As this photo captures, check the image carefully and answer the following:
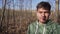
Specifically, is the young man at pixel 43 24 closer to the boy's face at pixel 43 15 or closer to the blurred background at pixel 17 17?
the boy's face at pixel 43 15

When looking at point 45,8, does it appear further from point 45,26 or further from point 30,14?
point 30,14

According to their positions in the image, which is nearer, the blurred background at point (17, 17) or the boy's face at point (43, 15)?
the boy's face at point (43, 15)

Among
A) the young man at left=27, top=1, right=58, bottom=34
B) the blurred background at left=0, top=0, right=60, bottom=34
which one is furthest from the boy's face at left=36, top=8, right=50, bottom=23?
the blurred background at left=0, top=0, right=60, bottom=34

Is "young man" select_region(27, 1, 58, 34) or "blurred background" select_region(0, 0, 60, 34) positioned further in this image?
"blurred background" select_region(0, 0, 60, 34)

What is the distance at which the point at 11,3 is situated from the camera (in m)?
5.30

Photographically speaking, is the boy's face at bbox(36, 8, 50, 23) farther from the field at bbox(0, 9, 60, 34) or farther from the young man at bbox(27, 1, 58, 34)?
the field at bbox(0, 9, 60, 34)

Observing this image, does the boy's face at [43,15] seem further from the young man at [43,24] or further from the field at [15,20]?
the field at [15,20]

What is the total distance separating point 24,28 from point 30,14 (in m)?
0.41

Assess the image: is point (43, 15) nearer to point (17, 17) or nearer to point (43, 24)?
point (43, 24)

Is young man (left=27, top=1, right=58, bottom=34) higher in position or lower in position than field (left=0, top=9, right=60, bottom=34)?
higher

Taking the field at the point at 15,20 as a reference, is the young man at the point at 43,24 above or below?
above

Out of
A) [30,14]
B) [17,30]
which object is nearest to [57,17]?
[30,14]

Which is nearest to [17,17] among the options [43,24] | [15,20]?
[15,20]

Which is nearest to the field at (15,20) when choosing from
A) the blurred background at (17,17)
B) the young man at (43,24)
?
the blurred background at (17,17)
